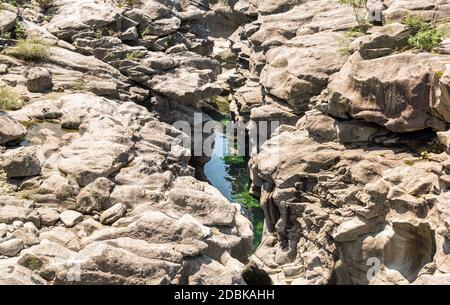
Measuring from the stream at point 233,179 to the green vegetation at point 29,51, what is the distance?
59.8 feet

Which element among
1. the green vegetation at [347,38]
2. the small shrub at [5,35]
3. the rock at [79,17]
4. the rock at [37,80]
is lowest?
the rock at [37,80]

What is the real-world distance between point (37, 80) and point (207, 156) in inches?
645

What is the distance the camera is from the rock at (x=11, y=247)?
13.5 m

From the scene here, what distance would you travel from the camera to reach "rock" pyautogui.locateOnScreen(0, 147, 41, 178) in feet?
57.3

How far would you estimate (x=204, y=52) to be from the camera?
46.3m

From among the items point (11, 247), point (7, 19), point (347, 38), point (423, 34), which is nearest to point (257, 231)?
point (347, 38)

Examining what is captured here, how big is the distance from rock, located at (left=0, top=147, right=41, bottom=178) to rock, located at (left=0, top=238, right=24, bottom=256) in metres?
4.48

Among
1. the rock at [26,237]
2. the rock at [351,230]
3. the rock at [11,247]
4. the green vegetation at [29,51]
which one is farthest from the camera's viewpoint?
the green vegetation at [29,51]

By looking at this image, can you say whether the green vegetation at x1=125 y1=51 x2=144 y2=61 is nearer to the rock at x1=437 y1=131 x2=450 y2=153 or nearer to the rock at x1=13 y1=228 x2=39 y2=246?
the rock at x1=437 y1=131 x2=450 y2=153

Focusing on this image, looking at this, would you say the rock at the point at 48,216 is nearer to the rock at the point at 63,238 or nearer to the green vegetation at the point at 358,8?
the rock at the point at 63,238

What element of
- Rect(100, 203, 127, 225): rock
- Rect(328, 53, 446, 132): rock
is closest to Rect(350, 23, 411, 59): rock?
Rect(328, 53, 446, 132): rock

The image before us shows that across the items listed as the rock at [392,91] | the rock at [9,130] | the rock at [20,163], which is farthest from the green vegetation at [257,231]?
the rock at [20,163]

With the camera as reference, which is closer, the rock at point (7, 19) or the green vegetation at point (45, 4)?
the rock at point (7, 19)
